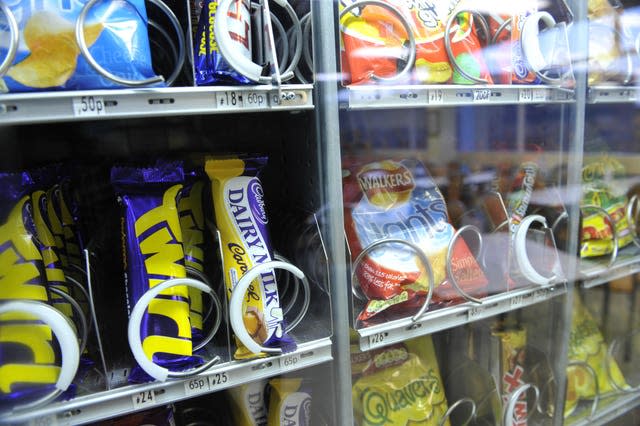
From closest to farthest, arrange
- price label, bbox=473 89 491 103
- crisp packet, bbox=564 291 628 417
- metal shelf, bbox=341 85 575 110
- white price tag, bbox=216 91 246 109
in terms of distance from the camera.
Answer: white price tag, bbox=216 91 246 109, metal shelf, bbox=341 85 575 110, price label, bbox=473 89 491 103, crisp packet, bbox=564 291 628 417

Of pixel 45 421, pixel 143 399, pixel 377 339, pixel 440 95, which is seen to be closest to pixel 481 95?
pixel 440 95

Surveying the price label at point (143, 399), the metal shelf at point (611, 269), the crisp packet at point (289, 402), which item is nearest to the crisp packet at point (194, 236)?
the price label at point (143, 399)

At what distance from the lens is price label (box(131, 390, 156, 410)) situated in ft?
2.32

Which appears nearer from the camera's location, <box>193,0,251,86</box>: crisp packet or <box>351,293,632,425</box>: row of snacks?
<box>193,0,251,86</box>: crisp packet

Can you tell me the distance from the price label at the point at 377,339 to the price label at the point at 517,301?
0.37 meters

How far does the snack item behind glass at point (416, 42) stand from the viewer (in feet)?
3.02

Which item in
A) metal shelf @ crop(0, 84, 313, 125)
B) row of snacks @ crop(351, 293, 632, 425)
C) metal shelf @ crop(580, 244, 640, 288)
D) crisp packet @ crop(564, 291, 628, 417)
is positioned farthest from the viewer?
crisp packet @ crop(564, 291, 628, 417)

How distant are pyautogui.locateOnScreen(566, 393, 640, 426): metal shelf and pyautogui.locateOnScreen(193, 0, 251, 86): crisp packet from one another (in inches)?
52.2

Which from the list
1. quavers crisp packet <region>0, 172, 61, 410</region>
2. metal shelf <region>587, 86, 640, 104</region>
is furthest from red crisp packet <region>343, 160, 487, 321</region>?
quavers crisp packet <region>0, 172, 61, 410</region>

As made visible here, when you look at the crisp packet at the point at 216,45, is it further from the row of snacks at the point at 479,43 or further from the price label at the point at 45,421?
the price label at the point at 45,421

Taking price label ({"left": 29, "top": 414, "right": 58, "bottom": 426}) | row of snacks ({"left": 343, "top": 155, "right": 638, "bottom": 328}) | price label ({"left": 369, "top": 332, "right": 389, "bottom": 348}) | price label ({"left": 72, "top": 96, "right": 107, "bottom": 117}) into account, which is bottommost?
price label ({"left": 369, "top": 332, "right": 389, "bottom": 348})

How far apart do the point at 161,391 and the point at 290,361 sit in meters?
0.23

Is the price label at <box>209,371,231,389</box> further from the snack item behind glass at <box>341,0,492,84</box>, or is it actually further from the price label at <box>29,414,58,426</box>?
the snack item behind glass at <box>341,0,492,84</box>

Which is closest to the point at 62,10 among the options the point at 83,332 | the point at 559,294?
the point at 83,332
